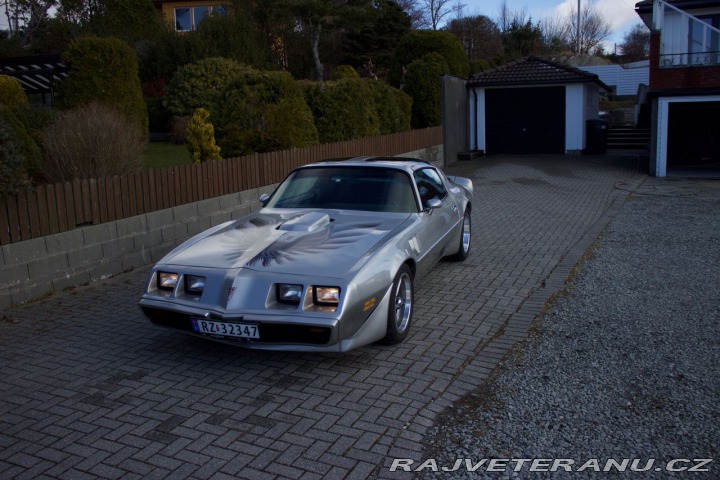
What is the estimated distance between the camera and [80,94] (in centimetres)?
1587

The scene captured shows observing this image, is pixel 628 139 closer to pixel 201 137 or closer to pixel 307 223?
pixel 201 137

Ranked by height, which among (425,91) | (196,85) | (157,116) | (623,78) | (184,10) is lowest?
(157,116)

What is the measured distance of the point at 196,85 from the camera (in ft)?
74.0

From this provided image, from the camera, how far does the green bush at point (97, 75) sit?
1584 cm

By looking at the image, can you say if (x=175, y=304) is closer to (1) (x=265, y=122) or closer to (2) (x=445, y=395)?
(2) (x=445, y=395)

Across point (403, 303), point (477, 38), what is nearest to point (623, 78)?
point (477, 38)

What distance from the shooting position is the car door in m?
6.57

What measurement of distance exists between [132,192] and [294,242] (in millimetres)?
3817

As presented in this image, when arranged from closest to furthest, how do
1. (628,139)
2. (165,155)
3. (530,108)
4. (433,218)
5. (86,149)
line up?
(433,218) < (86,149) < (165,155) < (530,108) < (628,139)

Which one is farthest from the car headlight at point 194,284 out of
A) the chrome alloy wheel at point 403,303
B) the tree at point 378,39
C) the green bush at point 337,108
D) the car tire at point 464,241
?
the tree at point 378,39

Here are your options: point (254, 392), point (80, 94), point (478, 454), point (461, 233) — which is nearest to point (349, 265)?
point (254, 392)

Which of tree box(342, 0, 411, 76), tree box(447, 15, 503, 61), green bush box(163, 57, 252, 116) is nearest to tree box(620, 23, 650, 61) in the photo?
tree box(447, 15, 503, 61)

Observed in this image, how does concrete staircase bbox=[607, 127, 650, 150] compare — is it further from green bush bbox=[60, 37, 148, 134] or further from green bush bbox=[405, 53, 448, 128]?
green bush bbox=[60, 37, 148, 134]

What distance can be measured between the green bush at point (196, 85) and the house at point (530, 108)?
332 inches
